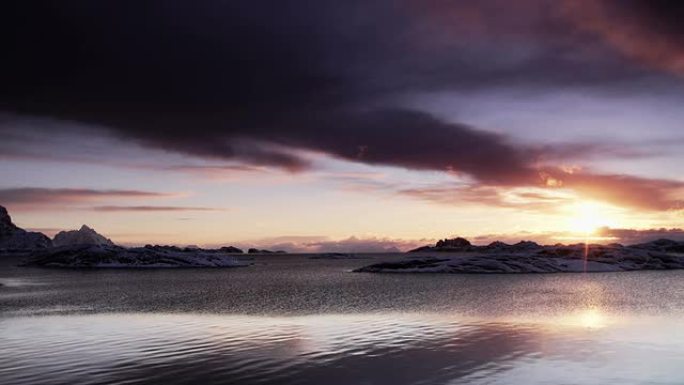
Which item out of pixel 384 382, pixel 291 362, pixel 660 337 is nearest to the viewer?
pixel 384 382

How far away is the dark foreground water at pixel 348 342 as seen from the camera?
73.4 ft

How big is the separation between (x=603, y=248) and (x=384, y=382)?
159078 millimetres

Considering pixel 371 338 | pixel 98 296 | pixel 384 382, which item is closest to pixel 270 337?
pixel 371 338

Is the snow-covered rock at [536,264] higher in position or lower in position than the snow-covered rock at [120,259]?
higher

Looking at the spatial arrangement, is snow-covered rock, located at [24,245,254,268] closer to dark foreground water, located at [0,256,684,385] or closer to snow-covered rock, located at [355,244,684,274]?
snow-covered rock, located at [355,244,684,274]

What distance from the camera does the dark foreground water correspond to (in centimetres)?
2236

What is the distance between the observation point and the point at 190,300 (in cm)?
6203

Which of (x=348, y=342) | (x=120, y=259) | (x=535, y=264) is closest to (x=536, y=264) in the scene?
(x=535, y=264)

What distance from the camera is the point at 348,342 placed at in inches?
1209

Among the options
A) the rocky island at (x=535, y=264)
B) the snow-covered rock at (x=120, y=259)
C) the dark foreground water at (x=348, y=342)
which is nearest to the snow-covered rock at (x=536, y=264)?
the rocky island at (x=535, y=264)

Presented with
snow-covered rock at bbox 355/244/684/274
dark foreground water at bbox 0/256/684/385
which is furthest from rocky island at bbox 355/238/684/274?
dark foreground water at bbox 0/256/684/385

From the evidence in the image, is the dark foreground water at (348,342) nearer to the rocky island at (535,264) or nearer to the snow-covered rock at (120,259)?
the rocky island at (535,264)

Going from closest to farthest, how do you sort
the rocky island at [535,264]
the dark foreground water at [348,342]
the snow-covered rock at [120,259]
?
1. the dark foreground water at [348,342]
2. the rocky island at [535,264]
3. the snow-covered rock at [120,259]

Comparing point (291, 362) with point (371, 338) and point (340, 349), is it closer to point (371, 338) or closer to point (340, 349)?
point (340, 349)
